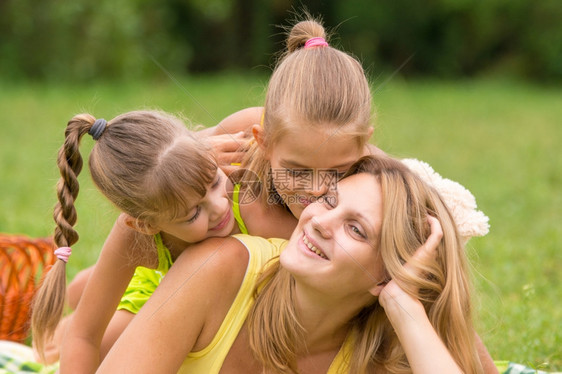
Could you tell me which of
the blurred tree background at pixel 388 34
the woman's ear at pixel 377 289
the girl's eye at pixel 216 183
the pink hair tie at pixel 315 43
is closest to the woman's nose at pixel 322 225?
the woman's ear at pixel 377 289

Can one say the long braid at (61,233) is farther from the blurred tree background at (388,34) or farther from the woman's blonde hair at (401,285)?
the blurred tree background at (388,34)

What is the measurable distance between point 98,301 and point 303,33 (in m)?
1.66

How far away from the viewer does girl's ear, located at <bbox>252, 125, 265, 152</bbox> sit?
3.63 meters

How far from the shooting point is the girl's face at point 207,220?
3186 mm

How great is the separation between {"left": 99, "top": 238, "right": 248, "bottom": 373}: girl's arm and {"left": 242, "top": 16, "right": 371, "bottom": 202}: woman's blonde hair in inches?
23.3

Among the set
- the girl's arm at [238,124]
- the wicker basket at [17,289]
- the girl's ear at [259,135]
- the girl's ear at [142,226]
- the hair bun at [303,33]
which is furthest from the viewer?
the wicker basket at [17,289]

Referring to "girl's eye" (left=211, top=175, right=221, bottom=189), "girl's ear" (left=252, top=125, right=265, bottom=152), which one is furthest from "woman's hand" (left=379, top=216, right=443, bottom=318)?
"girl's ear" (left=252, top=125, right=265, bottom=152)

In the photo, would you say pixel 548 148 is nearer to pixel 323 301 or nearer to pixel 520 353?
pixel 520 353

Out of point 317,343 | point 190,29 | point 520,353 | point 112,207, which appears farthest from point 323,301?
point 190,29

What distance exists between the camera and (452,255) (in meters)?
3.01

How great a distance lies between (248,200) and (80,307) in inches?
36.1

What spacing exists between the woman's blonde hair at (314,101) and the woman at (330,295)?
1.04 ft

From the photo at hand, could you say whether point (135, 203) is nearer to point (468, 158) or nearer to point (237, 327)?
point (237, 327)

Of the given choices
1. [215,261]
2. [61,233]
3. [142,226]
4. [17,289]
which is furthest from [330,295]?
[17,289]
